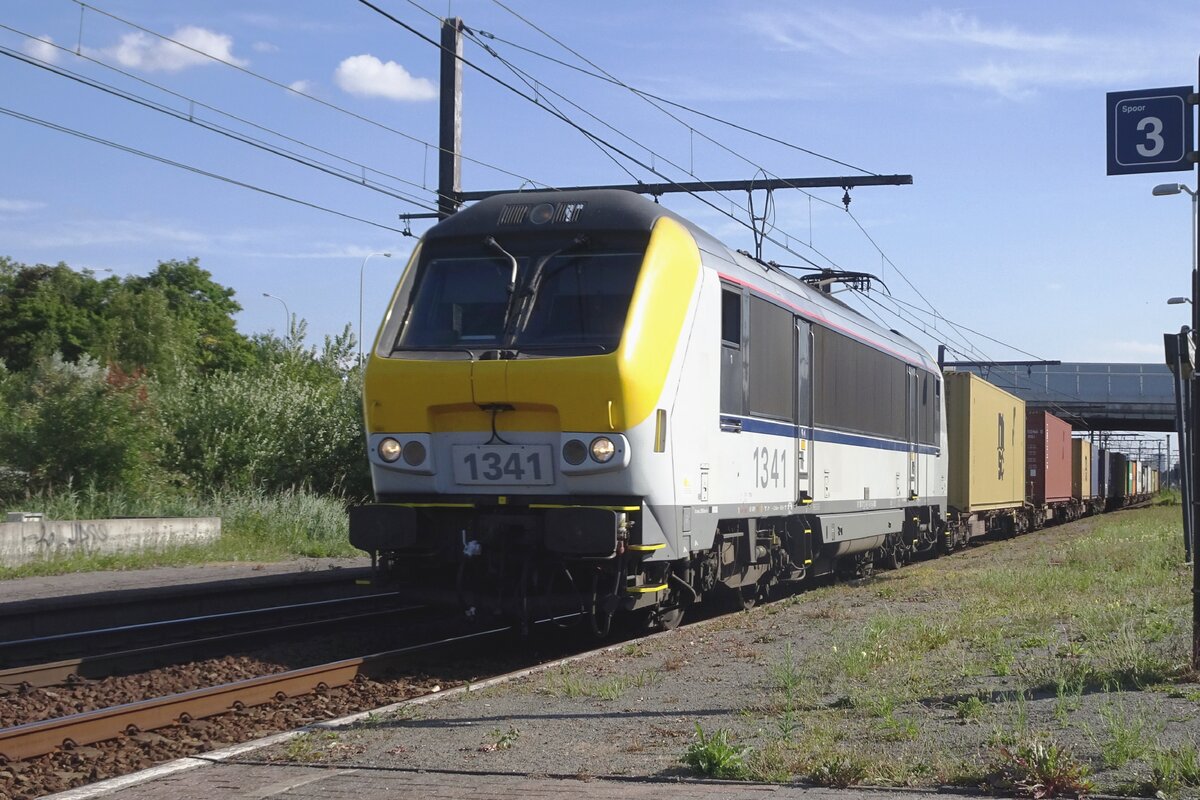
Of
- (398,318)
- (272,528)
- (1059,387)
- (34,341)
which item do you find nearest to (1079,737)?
(398,318)

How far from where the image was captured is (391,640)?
12391 mm

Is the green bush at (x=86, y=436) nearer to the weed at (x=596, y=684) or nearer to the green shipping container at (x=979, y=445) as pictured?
the green shipping container at (x=979, y=445)

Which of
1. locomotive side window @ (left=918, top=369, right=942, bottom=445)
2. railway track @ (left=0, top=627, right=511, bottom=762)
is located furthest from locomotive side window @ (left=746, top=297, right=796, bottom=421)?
locomotive side window @ (left=918, top=369, right=942, bottom=445)

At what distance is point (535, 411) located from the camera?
33.0 feet

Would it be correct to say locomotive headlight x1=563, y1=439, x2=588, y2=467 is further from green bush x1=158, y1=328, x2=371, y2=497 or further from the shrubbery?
green bush x1=158, y1=328, x2=371, y2=497

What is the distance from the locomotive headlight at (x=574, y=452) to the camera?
32.6 feet

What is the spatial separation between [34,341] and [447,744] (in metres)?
61.8

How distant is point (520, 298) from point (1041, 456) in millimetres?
28332

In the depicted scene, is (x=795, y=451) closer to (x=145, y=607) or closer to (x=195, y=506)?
(x=145, y=607)

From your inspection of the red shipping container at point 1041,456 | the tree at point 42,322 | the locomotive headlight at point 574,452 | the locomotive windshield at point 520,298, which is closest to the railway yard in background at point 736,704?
the locomotive headlight at point 574,452

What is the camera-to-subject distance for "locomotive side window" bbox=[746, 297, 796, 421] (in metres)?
12.3

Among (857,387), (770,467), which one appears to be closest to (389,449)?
(770,467)

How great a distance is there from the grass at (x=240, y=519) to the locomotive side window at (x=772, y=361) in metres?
10.5

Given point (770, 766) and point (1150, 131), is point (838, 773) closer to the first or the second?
point (770, 766)
